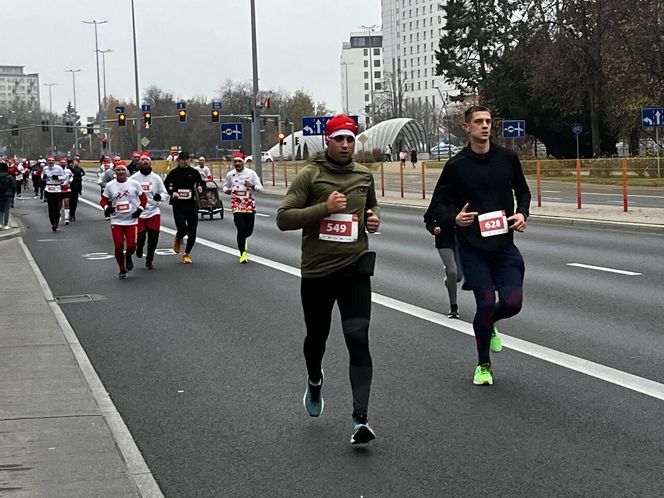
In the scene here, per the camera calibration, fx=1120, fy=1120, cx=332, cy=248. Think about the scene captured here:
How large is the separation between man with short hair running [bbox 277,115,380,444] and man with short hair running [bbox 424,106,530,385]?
4.36 feet

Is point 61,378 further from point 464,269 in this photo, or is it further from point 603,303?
point 603,303

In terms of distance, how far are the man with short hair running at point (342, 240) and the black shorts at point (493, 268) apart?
54.7 inches

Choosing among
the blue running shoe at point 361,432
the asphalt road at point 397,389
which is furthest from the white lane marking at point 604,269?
the blue running shoe at point 361,432

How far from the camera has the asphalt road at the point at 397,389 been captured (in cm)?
579

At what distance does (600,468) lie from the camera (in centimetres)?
574

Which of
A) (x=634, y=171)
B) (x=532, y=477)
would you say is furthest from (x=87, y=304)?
(x=634, y=171)

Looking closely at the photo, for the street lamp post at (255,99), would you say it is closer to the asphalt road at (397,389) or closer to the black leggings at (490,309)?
the asphalt road at (397,389)

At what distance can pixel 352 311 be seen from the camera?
6.46 m

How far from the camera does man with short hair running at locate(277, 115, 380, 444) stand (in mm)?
6383

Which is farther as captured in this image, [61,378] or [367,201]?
[61,378]

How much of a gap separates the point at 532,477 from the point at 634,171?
29.8 metres

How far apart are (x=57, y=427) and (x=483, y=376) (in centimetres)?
296

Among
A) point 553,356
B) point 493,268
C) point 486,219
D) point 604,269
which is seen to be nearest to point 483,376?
point 493,268

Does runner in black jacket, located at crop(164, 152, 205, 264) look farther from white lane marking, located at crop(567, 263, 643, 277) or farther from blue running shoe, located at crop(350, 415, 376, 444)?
blue running shoe, located at crop(350, 415, 376, 444)
